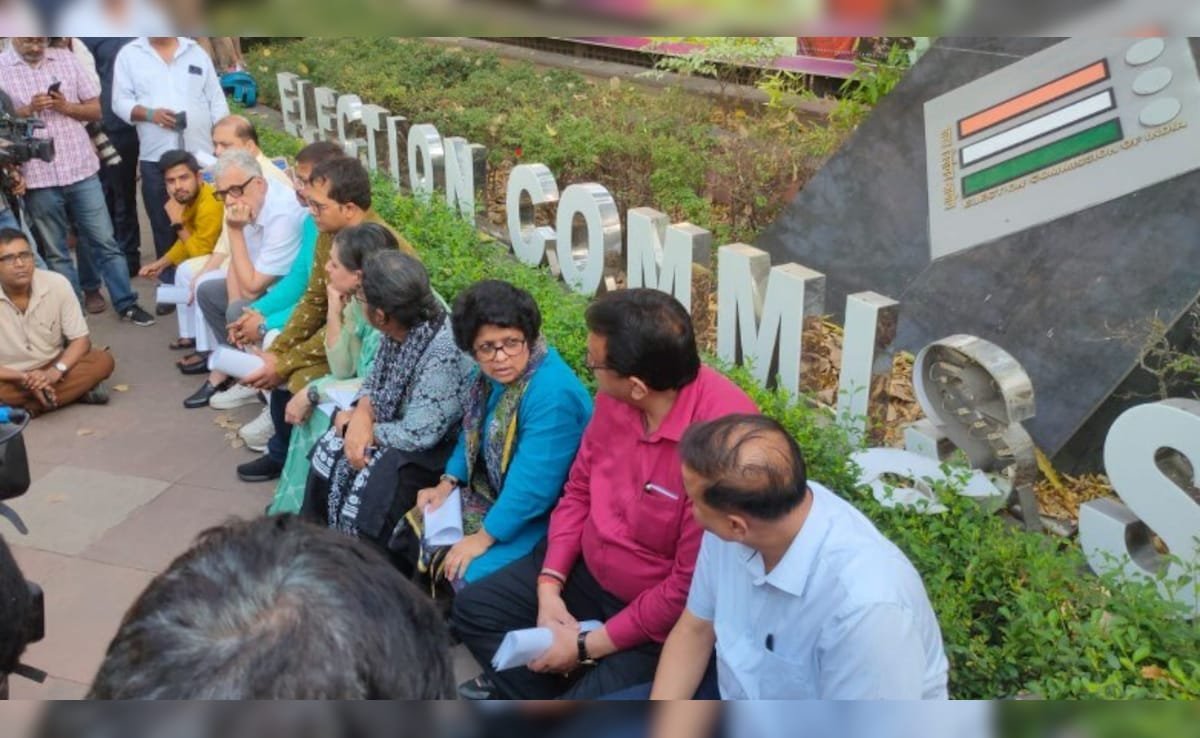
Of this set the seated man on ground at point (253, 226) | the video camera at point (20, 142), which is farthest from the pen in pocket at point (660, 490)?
the video camera at point (20, 142)

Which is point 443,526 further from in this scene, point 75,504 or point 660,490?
point 75,504

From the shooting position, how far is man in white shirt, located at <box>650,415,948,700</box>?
1.98m

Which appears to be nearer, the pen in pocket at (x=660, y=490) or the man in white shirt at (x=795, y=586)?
the man in white shirt at (x=795, y=586)

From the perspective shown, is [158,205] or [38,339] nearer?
[38,339]

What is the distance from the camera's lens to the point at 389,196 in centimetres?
610

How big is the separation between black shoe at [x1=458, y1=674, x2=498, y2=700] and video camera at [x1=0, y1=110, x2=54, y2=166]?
13.3ft

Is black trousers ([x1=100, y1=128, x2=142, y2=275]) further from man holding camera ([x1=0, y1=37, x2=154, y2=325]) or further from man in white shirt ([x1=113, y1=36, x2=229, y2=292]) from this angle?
man holding camera ([x1=0, y1=37, x2=154, y2=325])

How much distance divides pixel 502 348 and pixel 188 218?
342cm

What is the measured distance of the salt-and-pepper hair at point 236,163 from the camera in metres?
4.96

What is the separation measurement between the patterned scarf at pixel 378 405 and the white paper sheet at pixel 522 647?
112cm

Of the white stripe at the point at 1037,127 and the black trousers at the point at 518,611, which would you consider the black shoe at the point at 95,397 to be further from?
the white stripe at the point at 1037,127

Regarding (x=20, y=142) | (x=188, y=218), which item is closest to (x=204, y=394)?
(x=188, y=218)

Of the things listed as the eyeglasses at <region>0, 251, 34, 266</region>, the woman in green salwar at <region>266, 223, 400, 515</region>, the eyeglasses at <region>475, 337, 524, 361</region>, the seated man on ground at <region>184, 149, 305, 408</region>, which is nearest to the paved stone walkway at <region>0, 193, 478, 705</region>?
the woman in green salwar at <region>266, 223, 400, 515</region>

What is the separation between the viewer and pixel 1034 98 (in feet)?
14.0
